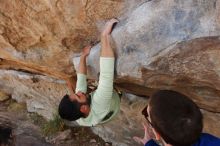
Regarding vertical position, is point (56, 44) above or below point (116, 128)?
above

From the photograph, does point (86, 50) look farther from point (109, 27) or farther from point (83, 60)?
point (109, 27)

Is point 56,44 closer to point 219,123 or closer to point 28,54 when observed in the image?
point 28,54

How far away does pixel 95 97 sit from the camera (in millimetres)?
3732

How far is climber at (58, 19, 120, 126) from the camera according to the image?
3.59m

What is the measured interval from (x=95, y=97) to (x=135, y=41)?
68cm

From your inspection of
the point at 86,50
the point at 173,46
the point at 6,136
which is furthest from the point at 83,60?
the point at 6,136

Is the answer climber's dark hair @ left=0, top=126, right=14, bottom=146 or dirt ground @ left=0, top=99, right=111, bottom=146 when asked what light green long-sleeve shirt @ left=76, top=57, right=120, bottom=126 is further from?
climber's dark hair @ left=0, top=126, right=14, bottom=146

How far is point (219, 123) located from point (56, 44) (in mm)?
1875

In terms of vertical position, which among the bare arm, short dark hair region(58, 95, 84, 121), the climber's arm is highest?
the climber's arm

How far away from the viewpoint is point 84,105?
3734 mm

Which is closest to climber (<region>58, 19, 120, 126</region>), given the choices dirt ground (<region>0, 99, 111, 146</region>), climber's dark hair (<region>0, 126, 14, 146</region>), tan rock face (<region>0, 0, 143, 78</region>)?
tan rock face (<region>0, 0, 143, 78</region>)

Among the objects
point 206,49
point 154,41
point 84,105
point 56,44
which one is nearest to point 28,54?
point 56,44

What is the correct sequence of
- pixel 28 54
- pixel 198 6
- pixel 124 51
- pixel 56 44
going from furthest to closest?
pixel 28 54
pixel 56 44
pixel 124 51
pixel 198 6

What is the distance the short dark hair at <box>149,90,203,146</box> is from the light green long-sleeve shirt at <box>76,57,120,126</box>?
4.03 ft
